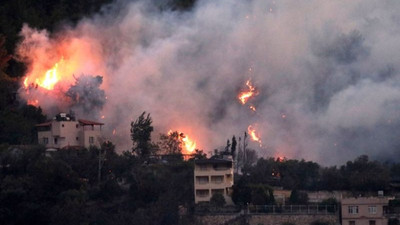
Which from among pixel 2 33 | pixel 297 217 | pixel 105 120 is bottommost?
pixel 297 217

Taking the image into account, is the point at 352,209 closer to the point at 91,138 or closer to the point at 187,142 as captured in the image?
the point at 187,142

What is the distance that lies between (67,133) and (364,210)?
42.1 feet

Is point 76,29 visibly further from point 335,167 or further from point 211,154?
point 335,167

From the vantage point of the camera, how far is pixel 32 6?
2532 inches

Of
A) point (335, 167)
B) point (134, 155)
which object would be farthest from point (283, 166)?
point (134, 155)

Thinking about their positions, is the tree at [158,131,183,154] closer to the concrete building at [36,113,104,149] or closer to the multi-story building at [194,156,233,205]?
the concrete building at [36,113,104,149]

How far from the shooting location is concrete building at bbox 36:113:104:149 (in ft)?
178

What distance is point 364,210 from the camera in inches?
1839

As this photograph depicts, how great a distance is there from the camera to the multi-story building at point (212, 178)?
4916cm

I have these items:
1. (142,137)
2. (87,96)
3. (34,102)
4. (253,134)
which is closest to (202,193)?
(142,137)

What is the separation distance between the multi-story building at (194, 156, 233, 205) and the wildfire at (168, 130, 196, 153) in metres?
4.13

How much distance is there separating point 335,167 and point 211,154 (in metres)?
5.40

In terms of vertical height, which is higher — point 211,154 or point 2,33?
point 2,33

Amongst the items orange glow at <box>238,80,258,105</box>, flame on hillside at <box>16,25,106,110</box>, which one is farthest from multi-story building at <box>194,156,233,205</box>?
flame on hillside at <box>16,25,106,110</box>
